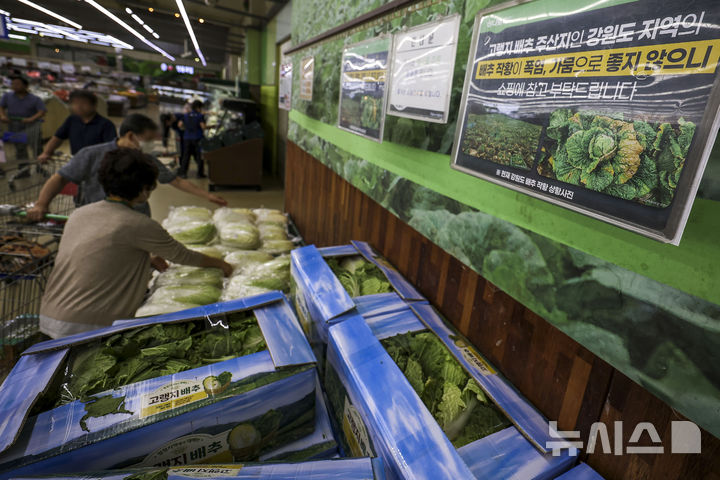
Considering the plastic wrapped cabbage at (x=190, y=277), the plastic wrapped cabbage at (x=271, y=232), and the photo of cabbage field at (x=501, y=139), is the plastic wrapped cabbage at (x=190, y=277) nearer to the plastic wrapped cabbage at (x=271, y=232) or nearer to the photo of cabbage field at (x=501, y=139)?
the plastic wrapped cabbage at (x=271, y=232)

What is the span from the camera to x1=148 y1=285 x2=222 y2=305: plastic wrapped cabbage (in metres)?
2.05

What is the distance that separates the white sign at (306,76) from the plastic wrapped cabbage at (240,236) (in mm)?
1219

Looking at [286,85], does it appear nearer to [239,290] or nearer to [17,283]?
[239,290]

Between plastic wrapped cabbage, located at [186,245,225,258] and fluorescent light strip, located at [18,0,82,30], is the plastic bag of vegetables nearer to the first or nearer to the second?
plastic wrapped cabbage, located at [186,245,225,258]

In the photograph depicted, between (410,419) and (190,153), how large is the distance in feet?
28.3

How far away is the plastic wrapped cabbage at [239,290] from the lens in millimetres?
2182

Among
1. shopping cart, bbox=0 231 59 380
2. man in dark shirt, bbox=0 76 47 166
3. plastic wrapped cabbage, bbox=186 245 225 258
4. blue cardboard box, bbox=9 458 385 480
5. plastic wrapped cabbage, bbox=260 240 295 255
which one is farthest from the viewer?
man in dark shirt, bbox=0 76 47 166

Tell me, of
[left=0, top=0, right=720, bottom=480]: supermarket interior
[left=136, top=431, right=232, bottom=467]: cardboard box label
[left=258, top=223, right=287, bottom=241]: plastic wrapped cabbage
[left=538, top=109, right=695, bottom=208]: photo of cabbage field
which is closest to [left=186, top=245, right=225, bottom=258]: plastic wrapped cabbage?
[left=258, top=223, right=287, bottom=241]: plastic wrapped cabbage

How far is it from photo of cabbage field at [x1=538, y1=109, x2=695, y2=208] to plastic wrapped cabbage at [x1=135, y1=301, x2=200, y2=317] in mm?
1887

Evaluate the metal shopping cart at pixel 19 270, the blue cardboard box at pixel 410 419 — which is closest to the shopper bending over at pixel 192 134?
the metal shopping cart at pixel 19 270

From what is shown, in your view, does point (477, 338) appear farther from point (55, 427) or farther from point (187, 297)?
point (187, 297)

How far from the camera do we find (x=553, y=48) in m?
0.86

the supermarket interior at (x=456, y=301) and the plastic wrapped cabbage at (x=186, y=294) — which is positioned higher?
the supermarket interior at (x=456, y=301)

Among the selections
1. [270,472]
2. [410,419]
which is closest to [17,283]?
[270,472]
